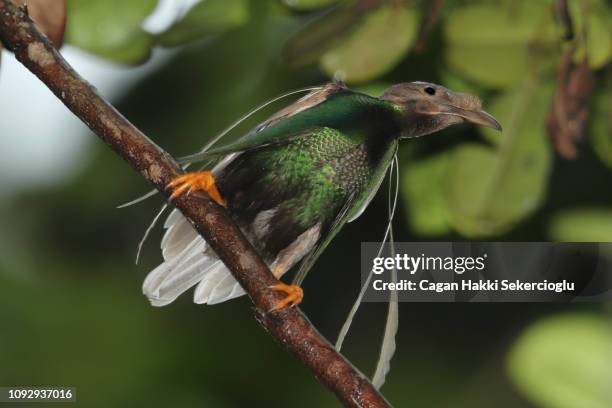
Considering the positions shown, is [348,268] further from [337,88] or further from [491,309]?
[337,88]

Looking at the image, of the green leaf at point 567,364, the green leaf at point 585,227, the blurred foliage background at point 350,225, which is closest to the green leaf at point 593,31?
the blurred foliage background at point 350,225

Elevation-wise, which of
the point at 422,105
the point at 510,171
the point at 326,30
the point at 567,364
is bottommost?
the point at 567,364

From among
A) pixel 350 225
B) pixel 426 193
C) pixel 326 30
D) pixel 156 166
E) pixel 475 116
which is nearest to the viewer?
pixel 156 166

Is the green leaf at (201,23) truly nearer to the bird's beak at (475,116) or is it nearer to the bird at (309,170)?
the bird at (309,170)

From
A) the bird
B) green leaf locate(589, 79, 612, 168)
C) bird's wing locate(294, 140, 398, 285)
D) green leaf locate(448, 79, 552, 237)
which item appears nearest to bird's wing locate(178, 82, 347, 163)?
the bird

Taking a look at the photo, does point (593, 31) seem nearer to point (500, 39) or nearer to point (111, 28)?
point (500, 39)

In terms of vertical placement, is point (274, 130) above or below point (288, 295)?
above

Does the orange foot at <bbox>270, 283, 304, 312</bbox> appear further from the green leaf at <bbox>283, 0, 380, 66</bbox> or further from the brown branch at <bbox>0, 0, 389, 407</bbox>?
the green leaf at <bbox>283, 0, 380, 66</bbox>

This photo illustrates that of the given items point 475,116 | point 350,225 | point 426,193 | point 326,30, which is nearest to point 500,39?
point 475,116
